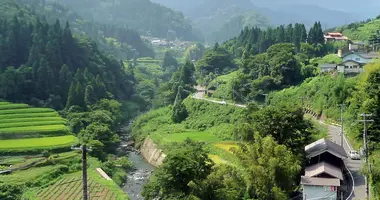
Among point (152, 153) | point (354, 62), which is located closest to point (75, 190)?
point (152, 153)

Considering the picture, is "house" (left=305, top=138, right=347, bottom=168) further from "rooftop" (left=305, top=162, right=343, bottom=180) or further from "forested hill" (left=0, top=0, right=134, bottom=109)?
"forested hill" (left=0, top=0, right=134, bottom=109)

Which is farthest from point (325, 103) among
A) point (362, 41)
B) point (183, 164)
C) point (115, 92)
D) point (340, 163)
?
point (115, 92)

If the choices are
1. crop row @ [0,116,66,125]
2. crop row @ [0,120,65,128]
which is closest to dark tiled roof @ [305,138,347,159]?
crop row @ [0,120,65,128]

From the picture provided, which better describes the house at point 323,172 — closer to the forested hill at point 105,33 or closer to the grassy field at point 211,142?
the grassy field at point 211,142

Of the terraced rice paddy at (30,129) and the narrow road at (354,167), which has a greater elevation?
the narrow road at (354,167)

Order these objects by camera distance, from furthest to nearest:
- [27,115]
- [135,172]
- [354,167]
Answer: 1. [27,115]
2. [135,172]
3. [354,167]

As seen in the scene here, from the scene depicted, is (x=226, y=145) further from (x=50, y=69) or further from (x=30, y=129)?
(x=50, y=69)

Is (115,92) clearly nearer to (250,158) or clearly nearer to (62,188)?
(62,188)

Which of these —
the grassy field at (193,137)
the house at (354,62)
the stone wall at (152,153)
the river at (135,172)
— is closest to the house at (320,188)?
the river at (135,172)
